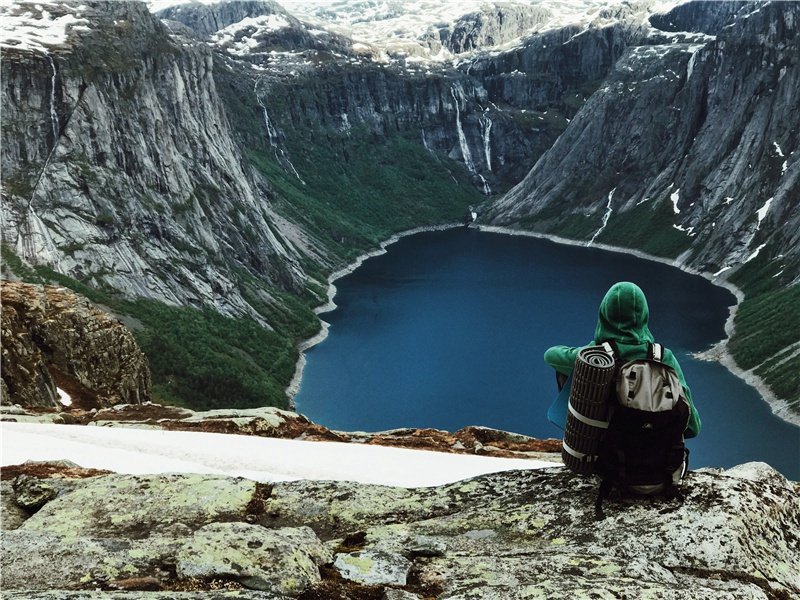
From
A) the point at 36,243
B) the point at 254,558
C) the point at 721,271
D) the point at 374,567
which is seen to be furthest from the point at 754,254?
the point at 254,558

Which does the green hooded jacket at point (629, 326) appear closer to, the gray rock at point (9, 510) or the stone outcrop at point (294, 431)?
the gray rock at point (9, 510)

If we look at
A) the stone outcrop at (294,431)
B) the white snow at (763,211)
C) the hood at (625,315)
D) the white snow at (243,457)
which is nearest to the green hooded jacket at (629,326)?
the hood at (625,315)

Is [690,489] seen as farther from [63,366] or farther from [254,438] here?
[63,366]

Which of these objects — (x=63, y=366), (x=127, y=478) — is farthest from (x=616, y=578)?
(x=63, y=366)

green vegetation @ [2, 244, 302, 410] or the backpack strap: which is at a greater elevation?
the backpack strap

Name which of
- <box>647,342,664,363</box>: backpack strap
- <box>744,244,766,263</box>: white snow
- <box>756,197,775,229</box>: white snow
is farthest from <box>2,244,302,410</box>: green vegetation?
<box>756,197,775,229</box>: white snow

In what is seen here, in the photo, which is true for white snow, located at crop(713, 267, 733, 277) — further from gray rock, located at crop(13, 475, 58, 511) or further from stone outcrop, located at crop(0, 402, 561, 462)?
gray rock, located at crop(13, 475, 58, 511)

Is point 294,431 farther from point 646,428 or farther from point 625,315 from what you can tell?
point 646,428
